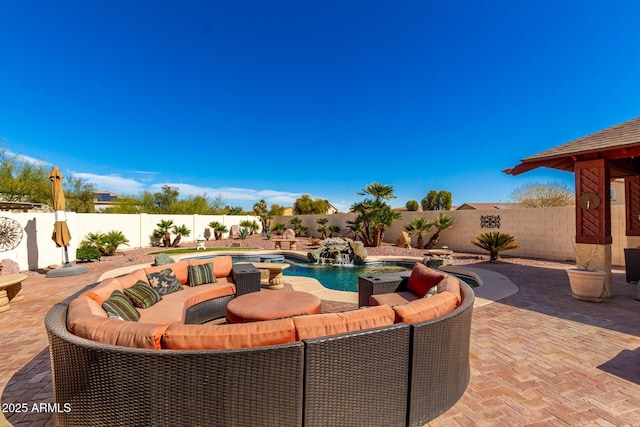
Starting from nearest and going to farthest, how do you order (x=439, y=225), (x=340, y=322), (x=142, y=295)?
(x=340, y=322), (x=142, y=295), (x=439, y=225)

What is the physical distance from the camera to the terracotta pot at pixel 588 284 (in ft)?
17.5

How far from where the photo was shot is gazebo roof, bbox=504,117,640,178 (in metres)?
5.70

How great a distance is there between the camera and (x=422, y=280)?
4.49m

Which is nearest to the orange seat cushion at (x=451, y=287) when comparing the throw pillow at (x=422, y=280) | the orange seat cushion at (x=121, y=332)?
the throw pillow at (x=422, y=280)

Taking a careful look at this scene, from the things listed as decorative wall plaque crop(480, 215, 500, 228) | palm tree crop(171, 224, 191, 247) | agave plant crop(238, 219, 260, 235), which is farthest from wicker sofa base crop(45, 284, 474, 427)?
agave plant crop(238, 219, 260, 235)

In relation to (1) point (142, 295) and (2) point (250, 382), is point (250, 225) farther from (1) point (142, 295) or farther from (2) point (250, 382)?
(2) point (250, 382)

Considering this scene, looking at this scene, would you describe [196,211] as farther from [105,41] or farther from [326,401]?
[326,401]

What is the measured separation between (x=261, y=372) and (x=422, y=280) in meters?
3.49

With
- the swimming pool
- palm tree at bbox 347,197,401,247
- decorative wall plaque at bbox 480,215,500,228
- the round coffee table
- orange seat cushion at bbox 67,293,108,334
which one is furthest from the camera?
palm tree at bbox 347,197,401,247

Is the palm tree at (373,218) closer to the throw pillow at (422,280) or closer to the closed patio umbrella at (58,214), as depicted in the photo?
the throw pillow at (422,280)

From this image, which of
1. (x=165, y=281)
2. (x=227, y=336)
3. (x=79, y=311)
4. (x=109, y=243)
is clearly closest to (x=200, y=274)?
(x=165, y=281)

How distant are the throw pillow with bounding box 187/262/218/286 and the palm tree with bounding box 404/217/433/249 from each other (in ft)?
40.7

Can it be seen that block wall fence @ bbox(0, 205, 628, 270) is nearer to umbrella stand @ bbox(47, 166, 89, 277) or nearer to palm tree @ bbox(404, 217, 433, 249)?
palm tree @ bbox(404, 217, 433, 249)

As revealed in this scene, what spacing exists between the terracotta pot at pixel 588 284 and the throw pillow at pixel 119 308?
27.0 feet
